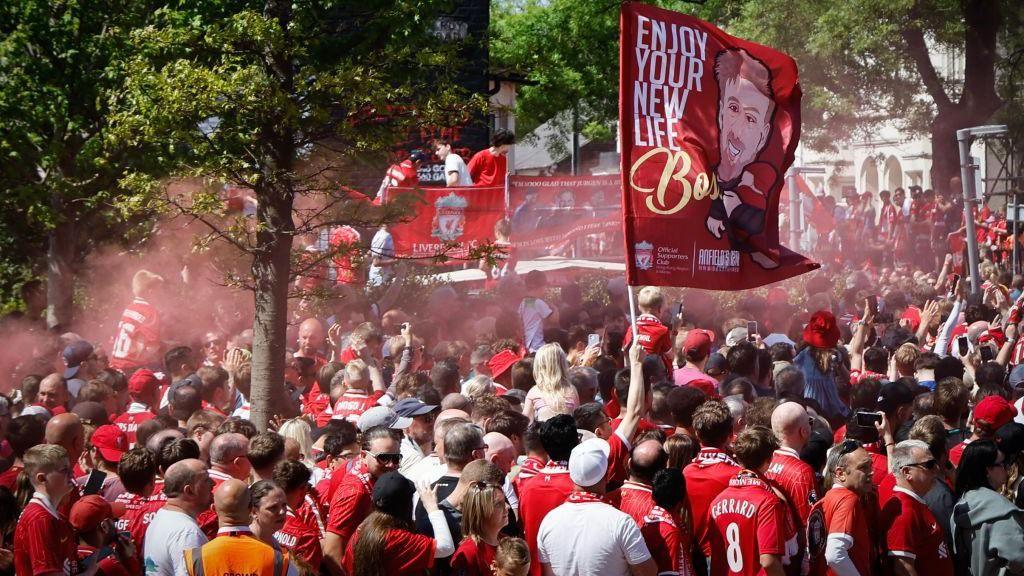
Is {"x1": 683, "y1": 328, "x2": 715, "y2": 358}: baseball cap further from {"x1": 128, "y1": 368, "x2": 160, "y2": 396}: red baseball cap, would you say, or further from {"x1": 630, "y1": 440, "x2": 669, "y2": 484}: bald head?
{"x1": 128, "y1": 368, "x2": 160, "y2": 396}: red baseball cap

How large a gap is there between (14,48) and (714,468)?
1070 cm

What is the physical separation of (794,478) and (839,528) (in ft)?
1.21

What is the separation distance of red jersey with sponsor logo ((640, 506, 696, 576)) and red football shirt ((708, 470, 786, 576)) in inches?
9.0

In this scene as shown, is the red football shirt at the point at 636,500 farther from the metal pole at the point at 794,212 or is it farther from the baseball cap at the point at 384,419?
the metal pole at the point at 794,212

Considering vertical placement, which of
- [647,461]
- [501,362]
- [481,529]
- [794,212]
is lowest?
[481,529]

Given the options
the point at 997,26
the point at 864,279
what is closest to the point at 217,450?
the point at 864,279

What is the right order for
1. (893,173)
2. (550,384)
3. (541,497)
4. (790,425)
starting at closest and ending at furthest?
1. (541,497)
2. (790,425)
3. (550,384)
4. (893,173)

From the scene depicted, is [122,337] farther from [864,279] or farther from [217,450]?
[864,279]

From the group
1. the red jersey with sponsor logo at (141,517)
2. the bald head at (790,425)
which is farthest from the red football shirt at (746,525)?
the red jersey with sponsor logo at (141,517)

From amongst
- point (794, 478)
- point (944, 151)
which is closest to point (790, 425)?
point (794, 478)

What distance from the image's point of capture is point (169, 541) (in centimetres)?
575

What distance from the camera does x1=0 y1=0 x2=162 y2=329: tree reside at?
1391cm

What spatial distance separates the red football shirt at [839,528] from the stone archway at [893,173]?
157ft

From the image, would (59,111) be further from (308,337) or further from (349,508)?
(349,508)
